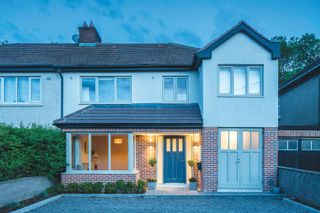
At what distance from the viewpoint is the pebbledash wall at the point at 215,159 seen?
36.1 feet

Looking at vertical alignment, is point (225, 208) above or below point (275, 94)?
below

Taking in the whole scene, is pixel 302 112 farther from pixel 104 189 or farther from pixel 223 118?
pixel 104 189

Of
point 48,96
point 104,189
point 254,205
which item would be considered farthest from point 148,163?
point 48,96

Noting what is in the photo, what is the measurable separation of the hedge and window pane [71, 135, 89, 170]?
1.89ft

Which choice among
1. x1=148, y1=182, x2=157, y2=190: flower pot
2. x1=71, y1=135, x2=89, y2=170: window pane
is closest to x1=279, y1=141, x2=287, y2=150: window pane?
x1=148, y1=182, x2=157, y2=190: flower pot

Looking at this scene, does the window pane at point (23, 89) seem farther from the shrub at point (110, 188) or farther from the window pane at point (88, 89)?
the shrub at point (110, 188)

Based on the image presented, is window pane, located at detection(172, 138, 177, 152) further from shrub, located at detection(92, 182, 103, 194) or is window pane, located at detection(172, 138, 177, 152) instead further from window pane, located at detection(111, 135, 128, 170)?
shrub, located at detection(92, 182, 103, 194)

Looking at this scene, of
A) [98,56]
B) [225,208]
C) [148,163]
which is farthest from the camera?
[98,56]

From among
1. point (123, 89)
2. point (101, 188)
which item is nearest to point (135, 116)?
point (123, 89)

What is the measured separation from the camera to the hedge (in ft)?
30.0

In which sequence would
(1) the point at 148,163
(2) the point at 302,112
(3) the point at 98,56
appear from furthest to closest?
(2) the point at 302,112 → (3) the point at 98,56 → (1) the point at 148,163

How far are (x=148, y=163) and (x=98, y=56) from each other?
6428 mm

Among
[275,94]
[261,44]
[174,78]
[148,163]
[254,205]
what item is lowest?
[254,205]

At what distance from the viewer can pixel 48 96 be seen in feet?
43.0
